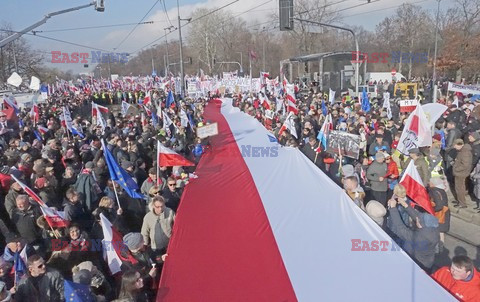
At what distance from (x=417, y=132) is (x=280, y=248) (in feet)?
13.5

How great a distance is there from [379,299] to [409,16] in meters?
61.2

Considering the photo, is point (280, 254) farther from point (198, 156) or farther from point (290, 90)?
point (290, 90)

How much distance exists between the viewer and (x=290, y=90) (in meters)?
13.9

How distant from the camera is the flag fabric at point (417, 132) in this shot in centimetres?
714

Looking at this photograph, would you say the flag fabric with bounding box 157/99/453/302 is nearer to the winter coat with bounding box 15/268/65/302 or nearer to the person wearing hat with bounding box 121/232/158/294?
the person wearing hat with bounding box 121/232/158/294

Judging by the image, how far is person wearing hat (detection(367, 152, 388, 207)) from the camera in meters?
7.48

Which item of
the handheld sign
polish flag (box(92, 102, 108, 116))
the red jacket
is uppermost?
polish flag (box(92, 102, 108, 116))

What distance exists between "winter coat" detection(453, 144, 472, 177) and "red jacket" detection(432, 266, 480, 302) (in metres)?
4.75

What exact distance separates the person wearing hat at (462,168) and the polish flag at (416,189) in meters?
3.30

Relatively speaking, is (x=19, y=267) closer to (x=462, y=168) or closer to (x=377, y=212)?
(x=377, y=212)

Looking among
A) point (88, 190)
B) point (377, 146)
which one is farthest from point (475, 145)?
point (88, 190)

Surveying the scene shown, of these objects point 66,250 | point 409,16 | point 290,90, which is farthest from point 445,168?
point 409,16

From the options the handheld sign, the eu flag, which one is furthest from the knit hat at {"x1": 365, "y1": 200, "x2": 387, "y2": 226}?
the handheld sign

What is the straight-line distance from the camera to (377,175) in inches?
295
